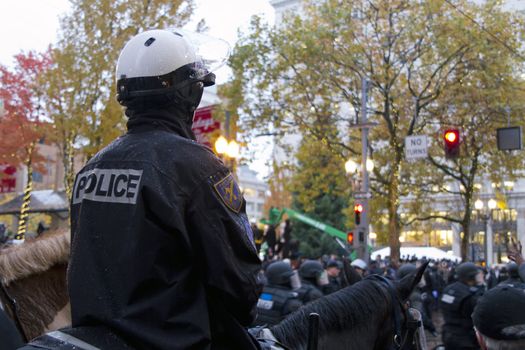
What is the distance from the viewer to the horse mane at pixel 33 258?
3699 mm

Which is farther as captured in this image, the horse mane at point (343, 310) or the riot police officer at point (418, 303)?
the riot police officer at point (418, 303)

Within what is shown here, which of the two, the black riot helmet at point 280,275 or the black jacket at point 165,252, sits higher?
the black jacket at point 165,252

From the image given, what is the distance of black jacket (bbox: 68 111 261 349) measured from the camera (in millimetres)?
2172

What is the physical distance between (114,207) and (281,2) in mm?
77368

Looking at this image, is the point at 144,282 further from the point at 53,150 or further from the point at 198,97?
the point at 53,150

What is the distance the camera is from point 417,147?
20125 mm

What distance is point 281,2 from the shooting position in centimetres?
7706

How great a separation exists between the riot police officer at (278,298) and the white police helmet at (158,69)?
18.3ft

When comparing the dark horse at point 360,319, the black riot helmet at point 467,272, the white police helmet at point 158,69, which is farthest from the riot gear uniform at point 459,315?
the white police helmet at point 158,69

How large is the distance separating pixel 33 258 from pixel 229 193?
1.87 meters

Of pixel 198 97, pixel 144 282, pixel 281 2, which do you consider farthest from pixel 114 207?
pixel 281 2

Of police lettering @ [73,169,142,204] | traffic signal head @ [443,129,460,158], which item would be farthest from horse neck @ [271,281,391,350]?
traffic signal head @ [443,129,460,158]

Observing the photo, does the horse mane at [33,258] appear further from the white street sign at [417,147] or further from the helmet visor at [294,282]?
the white street sign at [417,147]

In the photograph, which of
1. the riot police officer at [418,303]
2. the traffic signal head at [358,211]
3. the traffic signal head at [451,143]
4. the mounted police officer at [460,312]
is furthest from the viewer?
the traffic signal head at [358,211]
